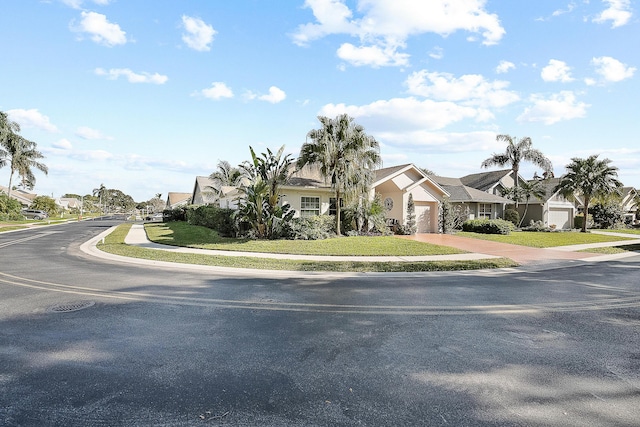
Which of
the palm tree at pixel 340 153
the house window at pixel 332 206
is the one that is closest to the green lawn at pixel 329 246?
the palm tree at pixel 340 153

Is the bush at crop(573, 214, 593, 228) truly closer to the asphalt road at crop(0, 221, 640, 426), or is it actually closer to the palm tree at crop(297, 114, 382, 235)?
the palm tree at crop(297, 114, 382, 235)

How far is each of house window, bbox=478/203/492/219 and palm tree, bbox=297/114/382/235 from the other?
16128 millimetres

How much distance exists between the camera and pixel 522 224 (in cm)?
3569

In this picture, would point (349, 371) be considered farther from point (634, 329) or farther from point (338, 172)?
point (338, 172)

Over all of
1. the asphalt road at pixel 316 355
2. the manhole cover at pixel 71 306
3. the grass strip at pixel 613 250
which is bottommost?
the asphalt road at pixel 316 355

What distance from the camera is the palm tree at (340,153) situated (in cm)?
2102

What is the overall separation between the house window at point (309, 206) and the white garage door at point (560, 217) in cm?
2606

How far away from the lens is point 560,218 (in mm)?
36375

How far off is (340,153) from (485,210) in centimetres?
1847

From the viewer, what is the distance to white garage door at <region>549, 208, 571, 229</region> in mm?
35581

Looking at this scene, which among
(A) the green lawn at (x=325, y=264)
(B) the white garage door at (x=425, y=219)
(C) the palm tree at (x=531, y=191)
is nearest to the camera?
(A) the green lawn at (x=325, y=264)

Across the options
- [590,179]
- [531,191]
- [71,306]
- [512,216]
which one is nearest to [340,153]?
[71,306]

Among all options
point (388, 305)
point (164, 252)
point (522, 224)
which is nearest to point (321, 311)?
point (388, 305)

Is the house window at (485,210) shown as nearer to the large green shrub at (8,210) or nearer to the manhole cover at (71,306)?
the manhole cover at (71,306)
